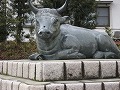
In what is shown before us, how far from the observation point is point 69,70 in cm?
330

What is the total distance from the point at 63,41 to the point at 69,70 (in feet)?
2.43

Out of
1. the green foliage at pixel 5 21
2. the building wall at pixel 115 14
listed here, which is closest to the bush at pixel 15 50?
the green foliage at pixel 5 21

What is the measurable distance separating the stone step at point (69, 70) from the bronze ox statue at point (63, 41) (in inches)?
16.0

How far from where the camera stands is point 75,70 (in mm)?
3328

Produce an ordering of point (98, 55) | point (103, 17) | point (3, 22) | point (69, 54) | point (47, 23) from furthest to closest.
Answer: point (103, 17) → point (3, 22) → point (98, 55) → point (69, 54) → point (47, 23)

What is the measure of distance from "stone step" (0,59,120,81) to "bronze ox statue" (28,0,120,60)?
0.41 meters

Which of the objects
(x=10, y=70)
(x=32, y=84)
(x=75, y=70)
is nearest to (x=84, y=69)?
(x=75, y=70)

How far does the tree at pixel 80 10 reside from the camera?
1492 cm

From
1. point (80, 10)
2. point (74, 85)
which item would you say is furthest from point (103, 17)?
point (74, 85)

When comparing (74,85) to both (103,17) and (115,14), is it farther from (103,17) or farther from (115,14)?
(115,14)

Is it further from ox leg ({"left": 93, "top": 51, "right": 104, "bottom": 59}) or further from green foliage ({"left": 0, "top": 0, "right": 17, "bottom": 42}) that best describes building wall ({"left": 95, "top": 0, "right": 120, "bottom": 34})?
ox leg ({"left": 93, "top": 51, "right": 104, "bottom": 59})

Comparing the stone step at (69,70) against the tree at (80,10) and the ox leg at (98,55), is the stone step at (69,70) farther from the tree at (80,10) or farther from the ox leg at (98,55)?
the tree at (80,10)

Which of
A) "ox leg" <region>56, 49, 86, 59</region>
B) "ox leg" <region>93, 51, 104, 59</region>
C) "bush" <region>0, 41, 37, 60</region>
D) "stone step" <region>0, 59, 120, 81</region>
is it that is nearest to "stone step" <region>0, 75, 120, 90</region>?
"stone step" <region>0, 59, 120, 81</region>

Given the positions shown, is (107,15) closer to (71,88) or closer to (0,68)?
(0,68)
